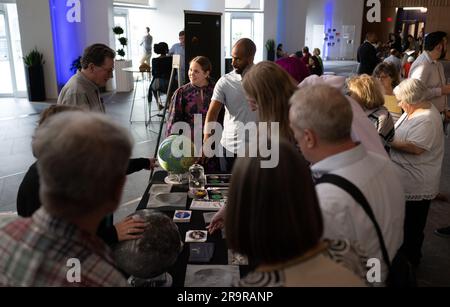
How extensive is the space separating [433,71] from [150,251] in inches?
164

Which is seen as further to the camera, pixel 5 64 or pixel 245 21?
pixel 245 21

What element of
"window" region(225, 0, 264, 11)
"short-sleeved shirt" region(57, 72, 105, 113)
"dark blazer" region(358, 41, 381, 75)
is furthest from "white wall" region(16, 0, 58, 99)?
"window" region(225, 0, 264, 11)

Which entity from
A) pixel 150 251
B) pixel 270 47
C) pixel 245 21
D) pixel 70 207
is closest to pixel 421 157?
pixel 150 251

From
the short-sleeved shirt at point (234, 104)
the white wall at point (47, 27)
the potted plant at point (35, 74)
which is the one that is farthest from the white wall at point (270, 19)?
the short-sleeved shirt at point (234, 104)

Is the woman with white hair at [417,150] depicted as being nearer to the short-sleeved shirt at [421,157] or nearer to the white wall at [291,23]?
the short-sleeved shirt at [421,157]

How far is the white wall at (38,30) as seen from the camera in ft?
33.4

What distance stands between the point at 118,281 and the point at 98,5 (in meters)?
11.8

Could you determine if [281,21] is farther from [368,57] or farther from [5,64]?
[5,64]

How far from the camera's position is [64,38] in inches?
425

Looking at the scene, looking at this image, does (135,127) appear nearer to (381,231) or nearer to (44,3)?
(44,3)

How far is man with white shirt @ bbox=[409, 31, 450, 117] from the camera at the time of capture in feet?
14.8

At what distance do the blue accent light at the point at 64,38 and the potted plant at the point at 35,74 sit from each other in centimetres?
39
